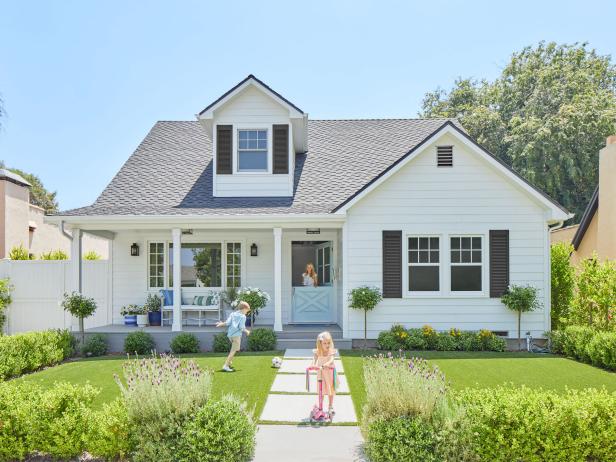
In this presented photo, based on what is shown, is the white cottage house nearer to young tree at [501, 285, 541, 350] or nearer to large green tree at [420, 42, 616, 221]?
young tree at [501, 285, 541, 350]

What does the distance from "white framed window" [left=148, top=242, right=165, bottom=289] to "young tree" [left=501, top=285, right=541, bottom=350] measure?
9.32 meters

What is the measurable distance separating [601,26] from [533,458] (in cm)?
2619

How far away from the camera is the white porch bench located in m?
13.9

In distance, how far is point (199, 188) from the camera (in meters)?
14.9

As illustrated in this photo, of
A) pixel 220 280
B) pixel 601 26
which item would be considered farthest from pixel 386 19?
pixel 601 26

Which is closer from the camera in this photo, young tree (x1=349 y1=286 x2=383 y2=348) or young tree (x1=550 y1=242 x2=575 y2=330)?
young tree (x1=349 y1=286 x2=383 y2=348)

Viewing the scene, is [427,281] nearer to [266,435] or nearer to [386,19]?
[386,19]

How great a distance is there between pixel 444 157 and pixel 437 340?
4440 millimetres

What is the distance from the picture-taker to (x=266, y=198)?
47.0ft

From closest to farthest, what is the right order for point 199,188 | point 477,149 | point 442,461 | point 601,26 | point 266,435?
point 442,461, point 266,435, point 477,149, point 199,188, point 601,26

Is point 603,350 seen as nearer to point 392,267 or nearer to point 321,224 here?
point 392,267

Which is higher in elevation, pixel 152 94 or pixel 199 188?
pixel 152 94

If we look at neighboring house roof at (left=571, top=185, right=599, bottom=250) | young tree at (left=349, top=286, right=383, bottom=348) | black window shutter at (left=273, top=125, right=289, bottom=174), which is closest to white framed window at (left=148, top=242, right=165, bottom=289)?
black window shutter at (left=273, top=125, right=289, bottom=174)

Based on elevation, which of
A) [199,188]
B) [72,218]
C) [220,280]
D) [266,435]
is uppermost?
[199,188]
